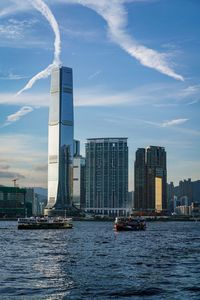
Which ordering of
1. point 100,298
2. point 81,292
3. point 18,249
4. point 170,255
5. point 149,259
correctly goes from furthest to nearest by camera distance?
1. point 18,249
2. point 170,255
3. point 149,259
4. point 81,292
5. point 100,298

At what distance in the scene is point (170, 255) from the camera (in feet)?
342

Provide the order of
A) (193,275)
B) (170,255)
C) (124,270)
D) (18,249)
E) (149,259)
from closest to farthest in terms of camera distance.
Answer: (193,275)
(124,270)
(149,259)
(170,255)
(18,249)

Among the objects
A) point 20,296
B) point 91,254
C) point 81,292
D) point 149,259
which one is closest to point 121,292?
point 81,292

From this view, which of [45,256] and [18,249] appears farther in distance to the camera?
[18,249]

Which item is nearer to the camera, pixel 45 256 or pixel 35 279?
pixel 35 279

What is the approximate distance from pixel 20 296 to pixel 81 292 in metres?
6.86

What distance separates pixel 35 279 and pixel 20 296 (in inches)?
466

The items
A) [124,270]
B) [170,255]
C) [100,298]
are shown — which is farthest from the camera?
[170,255]

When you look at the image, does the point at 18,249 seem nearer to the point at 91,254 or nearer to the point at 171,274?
the point at 91,254

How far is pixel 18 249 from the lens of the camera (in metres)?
118

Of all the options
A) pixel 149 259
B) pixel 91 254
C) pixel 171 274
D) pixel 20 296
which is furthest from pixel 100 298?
pixel 91 254

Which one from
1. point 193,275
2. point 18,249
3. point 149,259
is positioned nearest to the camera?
Answer: point 193,275

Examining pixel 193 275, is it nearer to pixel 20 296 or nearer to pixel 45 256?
pixel 20 296

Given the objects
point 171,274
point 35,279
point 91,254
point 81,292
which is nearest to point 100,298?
point 81,292
